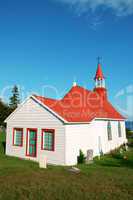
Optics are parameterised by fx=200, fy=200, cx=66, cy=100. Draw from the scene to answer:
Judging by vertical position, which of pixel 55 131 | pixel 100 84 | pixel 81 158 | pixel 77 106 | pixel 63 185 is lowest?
pixel 63 185

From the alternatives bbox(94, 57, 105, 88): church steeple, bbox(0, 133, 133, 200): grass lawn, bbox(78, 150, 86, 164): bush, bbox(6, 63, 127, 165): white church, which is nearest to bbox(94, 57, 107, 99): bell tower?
bbox(94, 57, 105, 88): church steeple

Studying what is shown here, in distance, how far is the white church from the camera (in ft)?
53.0

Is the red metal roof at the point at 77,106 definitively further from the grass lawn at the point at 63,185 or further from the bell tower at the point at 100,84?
the grass lawn at the point at 63,185

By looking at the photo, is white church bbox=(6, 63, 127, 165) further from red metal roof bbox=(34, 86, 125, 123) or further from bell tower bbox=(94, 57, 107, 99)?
bell tower bbox=(94, 57, 107, 99)

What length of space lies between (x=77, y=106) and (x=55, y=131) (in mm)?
5611

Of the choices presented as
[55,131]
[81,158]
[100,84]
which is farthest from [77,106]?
[100,84]

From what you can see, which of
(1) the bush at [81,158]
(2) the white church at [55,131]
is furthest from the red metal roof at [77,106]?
(1) the bush at [81,158]

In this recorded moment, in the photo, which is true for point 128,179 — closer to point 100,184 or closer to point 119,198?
point 100,184

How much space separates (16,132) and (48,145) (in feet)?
13.7

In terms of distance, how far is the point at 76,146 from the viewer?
666 inches

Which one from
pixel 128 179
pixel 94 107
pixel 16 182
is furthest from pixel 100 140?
pixel 16 182

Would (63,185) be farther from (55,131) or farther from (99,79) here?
(99,79)

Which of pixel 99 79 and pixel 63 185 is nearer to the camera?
pixel 63 185

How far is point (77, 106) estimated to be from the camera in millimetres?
21281
